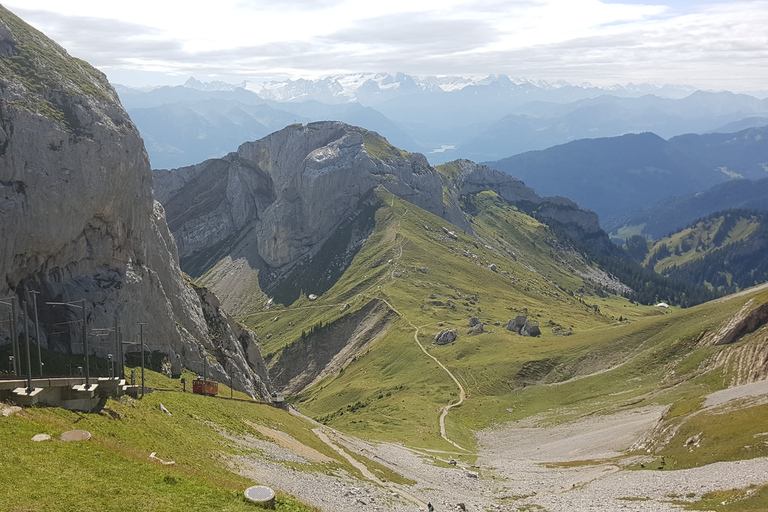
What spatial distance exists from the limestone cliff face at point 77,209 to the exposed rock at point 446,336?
82401 millimetres

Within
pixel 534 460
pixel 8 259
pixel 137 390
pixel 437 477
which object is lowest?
pixel 534 460

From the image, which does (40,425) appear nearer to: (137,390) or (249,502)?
(249,502)

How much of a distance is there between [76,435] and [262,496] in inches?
525

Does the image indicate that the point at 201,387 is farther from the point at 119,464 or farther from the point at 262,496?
the point at 262,496

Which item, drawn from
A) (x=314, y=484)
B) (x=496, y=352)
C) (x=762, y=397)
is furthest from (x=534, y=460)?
(x=496, y=352)

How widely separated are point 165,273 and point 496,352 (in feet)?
310

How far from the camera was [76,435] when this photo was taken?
1423 inches

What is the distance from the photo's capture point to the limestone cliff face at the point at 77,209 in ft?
261

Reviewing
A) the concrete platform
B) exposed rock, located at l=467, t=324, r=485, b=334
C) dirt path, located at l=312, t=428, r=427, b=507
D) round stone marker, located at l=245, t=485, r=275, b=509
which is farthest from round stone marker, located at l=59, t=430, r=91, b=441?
exposed rock, located at l=467, t=324, r=485, b=334

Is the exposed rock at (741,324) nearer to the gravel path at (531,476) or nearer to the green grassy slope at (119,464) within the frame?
the gravel path at (531,476)

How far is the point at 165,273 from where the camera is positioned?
108m

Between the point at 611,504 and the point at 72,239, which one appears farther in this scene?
the point at 72,239

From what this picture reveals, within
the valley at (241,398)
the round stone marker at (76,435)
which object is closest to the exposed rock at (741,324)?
the valley at (241,398)

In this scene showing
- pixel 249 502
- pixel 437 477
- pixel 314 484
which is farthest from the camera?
pixel 437 477
